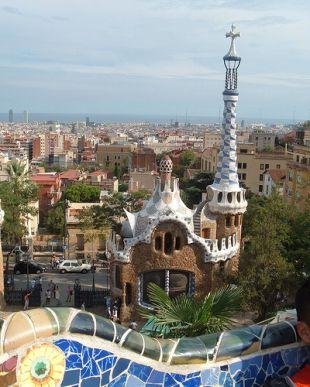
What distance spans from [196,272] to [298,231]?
460 centimetres

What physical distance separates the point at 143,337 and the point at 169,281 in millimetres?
15836

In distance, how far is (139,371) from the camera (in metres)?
4.41

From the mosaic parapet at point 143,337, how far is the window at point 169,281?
13980mm

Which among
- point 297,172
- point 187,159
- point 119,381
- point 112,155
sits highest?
point 119,381

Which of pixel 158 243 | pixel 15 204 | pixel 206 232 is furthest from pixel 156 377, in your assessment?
pixel 15 204

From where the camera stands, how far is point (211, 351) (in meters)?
4.55

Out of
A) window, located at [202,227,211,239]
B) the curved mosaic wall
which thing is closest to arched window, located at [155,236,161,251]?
window, located at [202,227,211,239]

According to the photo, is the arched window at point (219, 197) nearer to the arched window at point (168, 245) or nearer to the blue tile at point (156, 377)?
the arched window at point (168, 245)

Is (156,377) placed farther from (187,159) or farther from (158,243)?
(187,159)

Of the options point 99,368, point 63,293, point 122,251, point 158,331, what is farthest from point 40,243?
point 99,368

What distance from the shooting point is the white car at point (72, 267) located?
82.3 ft

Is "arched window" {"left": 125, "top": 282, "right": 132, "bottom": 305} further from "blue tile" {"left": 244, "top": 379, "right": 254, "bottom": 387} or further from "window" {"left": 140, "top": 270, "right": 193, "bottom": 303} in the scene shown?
"blue tile" {"left": 244, "top": 379, "right": 254, "bottom": 387}

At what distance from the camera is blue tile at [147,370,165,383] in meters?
4.43

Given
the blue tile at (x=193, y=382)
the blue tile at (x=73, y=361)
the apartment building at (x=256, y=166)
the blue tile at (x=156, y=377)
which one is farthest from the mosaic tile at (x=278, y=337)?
the apartment building at (x=256, y=166)
